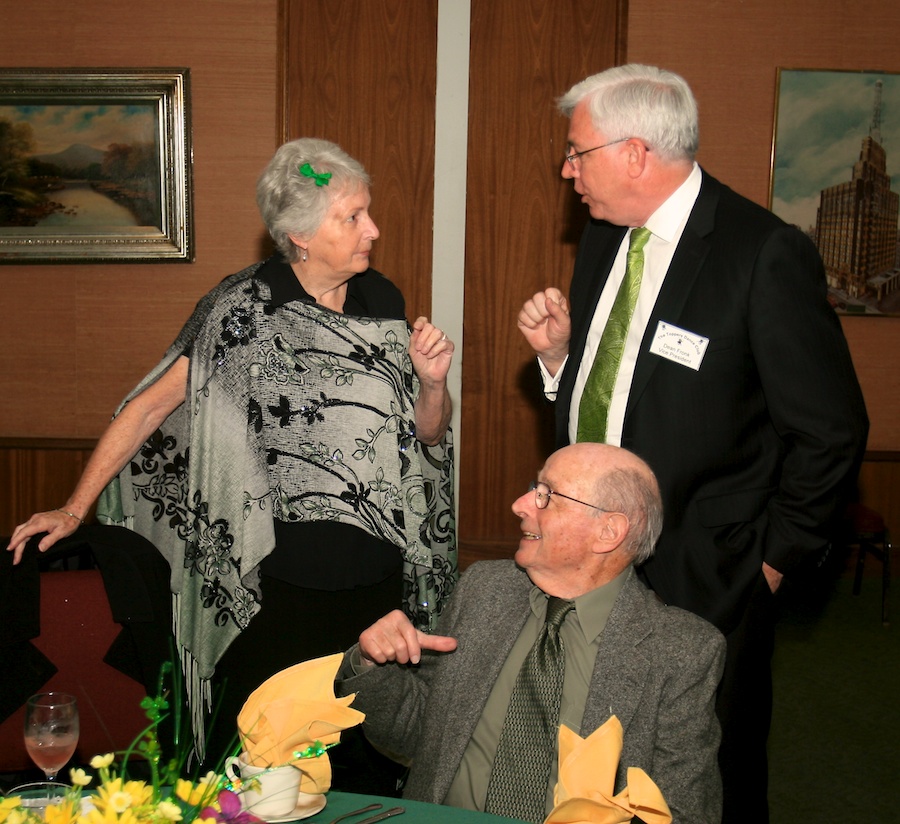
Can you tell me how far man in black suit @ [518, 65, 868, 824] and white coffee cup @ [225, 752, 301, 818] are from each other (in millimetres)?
1285

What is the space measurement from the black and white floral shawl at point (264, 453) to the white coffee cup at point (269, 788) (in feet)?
4.28

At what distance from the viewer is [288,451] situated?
8.45 feet

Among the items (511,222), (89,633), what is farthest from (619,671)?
(511,222)

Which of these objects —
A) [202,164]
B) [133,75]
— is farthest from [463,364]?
[133,75]

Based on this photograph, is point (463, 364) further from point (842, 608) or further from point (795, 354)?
point (795, 354)

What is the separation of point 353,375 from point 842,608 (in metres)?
3.68

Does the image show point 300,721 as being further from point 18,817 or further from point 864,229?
point 864,229

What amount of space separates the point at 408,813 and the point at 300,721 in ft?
0.90

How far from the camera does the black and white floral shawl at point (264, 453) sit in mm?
2572

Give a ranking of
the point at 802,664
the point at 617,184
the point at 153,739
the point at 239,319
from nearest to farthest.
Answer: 1. the point at 153,739
2. the point at 617,184
3. the point at 239,319
4. the point at 802,664

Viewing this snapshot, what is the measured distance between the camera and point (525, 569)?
78.5 inches

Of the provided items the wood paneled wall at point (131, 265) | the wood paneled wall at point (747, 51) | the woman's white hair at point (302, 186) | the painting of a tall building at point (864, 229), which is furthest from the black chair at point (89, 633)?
the painting of a tall building at point (864, 229)

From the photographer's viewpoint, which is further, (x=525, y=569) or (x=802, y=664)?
(x=802, y=664)

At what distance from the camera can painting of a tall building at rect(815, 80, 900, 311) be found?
557 centimetres
